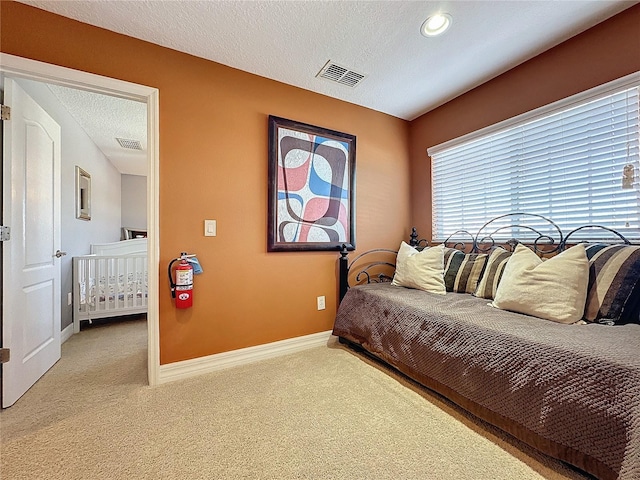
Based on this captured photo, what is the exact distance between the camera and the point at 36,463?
1203 millimetres

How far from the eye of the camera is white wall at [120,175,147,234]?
19.3 feet

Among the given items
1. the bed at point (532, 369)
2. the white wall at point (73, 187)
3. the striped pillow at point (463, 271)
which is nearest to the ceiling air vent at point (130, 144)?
the white wall at point (73, 187)

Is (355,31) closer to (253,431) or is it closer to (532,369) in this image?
(532,369)

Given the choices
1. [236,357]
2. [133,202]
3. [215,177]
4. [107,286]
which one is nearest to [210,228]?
[215,177]

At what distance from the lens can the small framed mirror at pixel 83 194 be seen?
332 cm

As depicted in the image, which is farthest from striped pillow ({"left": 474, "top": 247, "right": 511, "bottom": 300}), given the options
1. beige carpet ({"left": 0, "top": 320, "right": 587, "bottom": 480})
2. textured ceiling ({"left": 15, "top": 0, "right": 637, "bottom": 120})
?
textured ceiling ({"left": 15, "top": 0, "right": 637, "bottom": 120})

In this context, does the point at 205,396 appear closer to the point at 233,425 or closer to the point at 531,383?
the point at 233,425

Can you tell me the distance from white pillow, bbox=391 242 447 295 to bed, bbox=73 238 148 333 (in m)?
3.09

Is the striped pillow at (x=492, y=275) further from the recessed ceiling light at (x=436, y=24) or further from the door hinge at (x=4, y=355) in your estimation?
the door hinge at (x=4, y=355)

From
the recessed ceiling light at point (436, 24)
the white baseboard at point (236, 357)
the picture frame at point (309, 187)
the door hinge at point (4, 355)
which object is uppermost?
the recessed ceiling light at point (436, 24)

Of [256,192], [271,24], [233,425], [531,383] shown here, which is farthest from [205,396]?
[271,24]

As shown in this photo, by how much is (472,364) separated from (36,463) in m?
2.09

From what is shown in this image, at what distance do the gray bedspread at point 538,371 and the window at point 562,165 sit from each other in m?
0.89

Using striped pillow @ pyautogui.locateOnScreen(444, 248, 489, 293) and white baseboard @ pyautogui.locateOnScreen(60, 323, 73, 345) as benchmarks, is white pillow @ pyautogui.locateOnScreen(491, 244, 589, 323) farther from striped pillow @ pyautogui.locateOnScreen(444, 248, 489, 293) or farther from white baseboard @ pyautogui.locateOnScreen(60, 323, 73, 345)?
white baseboard @ pyautogui.locateOnScreen(60, 323, 73, 345)
